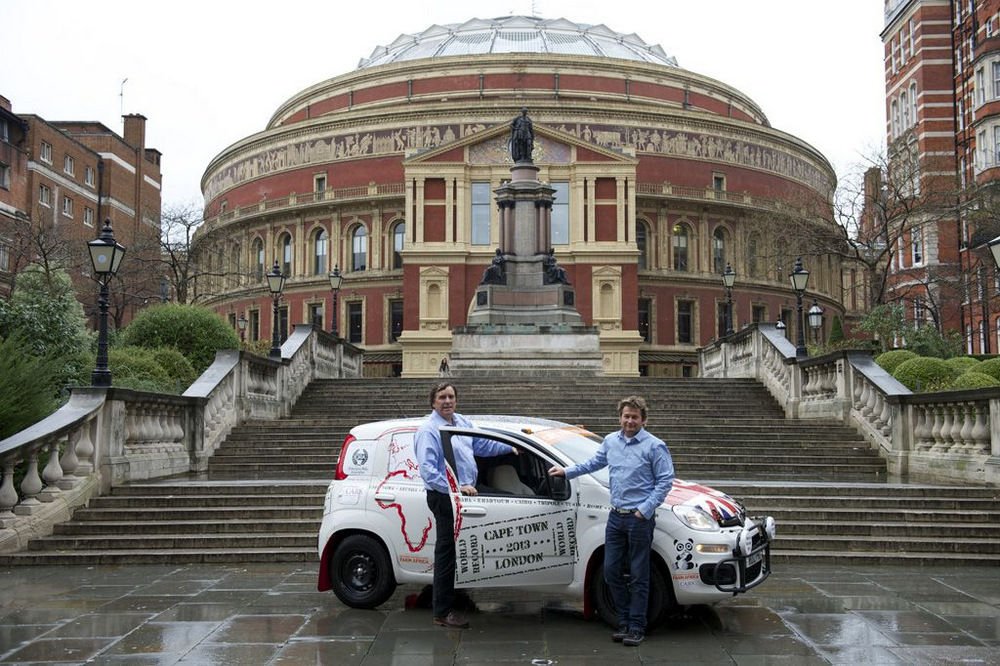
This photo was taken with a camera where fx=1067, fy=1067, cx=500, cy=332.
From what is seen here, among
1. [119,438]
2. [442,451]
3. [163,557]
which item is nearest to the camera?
[442,451]

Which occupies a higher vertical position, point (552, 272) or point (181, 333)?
point (552, 272)

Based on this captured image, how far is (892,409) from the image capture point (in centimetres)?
1853

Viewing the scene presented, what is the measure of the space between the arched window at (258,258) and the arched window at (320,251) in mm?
4740

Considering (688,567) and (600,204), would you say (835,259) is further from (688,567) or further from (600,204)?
(688,567)

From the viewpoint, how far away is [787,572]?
37.1 feet

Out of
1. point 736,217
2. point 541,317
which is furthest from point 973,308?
point 541,317

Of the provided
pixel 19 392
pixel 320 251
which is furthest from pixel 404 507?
pixel 320 251

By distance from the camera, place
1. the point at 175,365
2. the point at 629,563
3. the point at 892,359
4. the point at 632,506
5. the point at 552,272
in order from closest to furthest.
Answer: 1. the point at 632,506
2. the point at 629,563
3. the point at 175,365
4. the point at 892,359
5. the point at 552,272

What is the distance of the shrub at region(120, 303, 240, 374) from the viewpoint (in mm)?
29562

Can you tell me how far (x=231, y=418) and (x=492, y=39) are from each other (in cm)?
6850

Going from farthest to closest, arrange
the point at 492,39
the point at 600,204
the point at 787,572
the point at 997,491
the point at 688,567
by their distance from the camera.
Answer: the point at 492,39 → the point at 600,204 → the point at 997,491 → the point at 787,572 → the point at 688,567

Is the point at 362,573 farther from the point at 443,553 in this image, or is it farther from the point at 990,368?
the point at 990,368

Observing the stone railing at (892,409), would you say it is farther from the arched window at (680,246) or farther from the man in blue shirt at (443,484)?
the arched window at (680,246)

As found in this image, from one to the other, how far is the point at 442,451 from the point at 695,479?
891 cm
